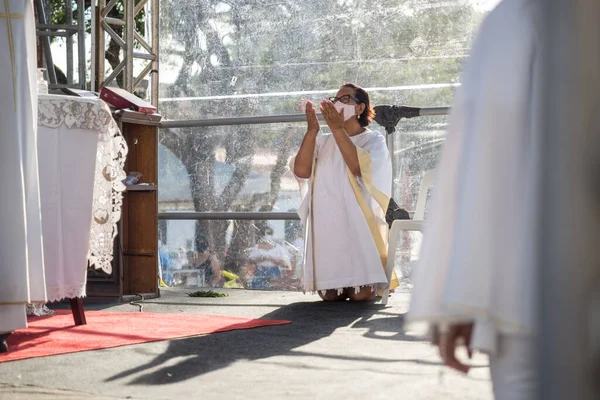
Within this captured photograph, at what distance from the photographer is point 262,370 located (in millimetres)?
3023

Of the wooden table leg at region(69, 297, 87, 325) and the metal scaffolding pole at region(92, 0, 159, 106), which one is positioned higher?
the metal scaffolding pole at region(92, 0, 159, 106)

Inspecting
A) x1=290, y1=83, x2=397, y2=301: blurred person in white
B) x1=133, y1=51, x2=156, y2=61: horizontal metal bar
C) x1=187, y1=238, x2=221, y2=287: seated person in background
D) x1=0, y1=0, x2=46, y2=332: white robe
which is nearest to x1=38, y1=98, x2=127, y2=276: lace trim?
x1=0, y1=0, x2=46, y2=332: white robe

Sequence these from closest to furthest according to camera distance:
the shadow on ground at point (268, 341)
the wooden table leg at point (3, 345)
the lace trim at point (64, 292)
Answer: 1. the shadow on ground at point (268, 341)
2. the wooden table leg at point (3, 345)
3. the lace trim at point (64, 292)

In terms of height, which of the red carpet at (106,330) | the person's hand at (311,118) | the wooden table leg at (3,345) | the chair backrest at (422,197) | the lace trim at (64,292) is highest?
the person's hand at (311,118)

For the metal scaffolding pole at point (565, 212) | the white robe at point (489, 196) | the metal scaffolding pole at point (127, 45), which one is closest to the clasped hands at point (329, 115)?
the metal scaffolding pole at point (127, 45)

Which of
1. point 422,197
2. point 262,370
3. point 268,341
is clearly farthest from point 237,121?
point 262,370

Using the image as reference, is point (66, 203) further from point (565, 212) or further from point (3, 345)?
point (565, 212)

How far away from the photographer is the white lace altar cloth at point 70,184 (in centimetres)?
421

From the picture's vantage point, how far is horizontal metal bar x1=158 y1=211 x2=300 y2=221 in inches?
300

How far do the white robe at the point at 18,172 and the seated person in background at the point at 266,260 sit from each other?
13.7ft

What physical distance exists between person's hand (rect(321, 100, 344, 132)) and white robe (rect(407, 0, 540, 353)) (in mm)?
4290

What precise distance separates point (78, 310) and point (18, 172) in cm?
106

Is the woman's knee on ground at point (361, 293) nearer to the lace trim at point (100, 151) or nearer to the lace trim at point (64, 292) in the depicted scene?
the lace trim at point (100, 151)

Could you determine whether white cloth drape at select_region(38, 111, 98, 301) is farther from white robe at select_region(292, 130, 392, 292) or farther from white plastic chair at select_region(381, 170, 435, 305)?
white plastic chair at select_region(381, 170, 435, 305)
